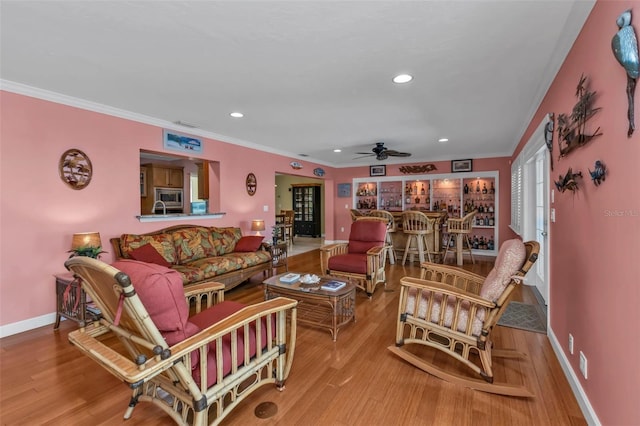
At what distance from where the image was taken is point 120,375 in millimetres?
1194

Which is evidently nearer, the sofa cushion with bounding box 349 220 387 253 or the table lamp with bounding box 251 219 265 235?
the sofa cushion with bounding box 349 220 387 253

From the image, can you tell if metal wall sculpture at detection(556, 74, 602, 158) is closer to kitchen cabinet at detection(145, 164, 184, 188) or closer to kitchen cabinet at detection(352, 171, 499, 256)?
kitchen cabinet at detection(352, 171, 499, 256)

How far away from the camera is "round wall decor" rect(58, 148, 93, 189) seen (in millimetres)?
3209

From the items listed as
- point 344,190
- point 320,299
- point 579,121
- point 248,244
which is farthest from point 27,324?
point 344,190

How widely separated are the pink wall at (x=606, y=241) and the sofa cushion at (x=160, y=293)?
2.08 meters

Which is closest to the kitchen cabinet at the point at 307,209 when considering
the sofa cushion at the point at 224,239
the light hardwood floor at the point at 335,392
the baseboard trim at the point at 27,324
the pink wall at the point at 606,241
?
the sofa cushion at the point at 224,239

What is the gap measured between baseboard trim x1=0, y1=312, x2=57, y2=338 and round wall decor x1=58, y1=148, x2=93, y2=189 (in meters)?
1.46

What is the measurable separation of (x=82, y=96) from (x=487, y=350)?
184 inches

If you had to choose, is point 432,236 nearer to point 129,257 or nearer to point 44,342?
point 129,257

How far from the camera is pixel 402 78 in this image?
2752mm

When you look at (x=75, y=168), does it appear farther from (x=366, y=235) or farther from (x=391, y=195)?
(x=391, y=195)

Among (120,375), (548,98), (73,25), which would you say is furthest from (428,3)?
(120,375)

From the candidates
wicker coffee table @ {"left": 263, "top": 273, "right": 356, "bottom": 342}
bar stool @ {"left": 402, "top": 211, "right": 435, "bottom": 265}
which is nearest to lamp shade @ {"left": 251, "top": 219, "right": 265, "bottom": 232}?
wicker coffee table @ {"left": 263, "top": 273, "right": 356, "bottom": 342}

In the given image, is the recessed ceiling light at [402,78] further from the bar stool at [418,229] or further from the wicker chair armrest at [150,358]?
the bar stool at [418,229]
